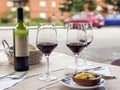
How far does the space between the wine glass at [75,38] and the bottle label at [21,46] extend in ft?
0.51

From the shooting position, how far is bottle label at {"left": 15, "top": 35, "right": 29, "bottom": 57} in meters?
1.15

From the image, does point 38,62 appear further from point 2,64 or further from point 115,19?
point 115,19

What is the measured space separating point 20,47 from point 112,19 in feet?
20.2

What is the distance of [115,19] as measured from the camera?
721 centimetres

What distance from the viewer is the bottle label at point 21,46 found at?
1.15 m

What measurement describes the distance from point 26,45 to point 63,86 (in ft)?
0.82

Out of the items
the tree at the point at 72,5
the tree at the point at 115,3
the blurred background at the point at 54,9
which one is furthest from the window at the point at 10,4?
the tree at the point at 115,3

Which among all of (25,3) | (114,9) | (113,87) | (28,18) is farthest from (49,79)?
(114,9)

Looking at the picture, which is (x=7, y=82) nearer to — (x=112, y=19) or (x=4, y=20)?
(x=4, y=20)

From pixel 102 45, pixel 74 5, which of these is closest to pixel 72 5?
pixel 74 5

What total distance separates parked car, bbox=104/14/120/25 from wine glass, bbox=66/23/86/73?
19.8ft

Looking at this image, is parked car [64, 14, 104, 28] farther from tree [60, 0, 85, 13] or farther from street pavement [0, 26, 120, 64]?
tree [60, 0, 85, 13]

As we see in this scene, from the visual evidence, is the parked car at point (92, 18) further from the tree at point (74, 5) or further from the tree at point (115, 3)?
the tree at point (115, 3)

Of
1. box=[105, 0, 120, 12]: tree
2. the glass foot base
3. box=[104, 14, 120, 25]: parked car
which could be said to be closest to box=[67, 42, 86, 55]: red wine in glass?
the glass foot base
